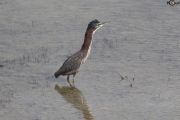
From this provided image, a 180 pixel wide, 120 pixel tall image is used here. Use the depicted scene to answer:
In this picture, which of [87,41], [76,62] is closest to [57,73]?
[76,62]

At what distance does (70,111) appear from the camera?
1211cm

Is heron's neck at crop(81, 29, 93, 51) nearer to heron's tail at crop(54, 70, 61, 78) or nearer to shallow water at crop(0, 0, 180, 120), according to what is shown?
shallow water at crop(0, 0, 180, 120)

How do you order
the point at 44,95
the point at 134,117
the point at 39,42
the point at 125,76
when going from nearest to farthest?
the point at 134,117
the point at 44,95
the point at 125,76
the point at 39,42

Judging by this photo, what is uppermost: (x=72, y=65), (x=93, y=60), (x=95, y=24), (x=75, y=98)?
(x=95, y=24)

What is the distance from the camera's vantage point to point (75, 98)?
1319 cm

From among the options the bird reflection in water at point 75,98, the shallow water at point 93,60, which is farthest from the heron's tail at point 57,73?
the bird reflection in water at point 75,98

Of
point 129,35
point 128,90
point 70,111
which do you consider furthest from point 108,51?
point 70,111

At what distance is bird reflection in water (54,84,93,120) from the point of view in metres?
12.1

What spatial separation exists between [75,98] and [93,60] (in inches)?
120

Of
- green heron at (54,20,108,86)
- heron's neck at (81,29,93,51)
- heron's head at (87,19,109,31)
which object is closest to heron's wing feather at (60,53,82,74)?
green heron at (54,20,108,86)

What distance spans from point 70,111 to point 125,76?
260cm

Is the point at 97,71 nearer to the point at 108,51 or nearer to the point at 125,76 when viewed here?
the point at 125,76

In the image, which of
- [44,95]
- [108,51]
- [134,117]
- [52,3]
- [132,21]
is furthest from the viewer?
[52,3]

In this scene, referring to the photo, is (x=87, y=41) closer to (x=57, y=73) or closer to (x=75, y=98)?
(x=57, y=73)
